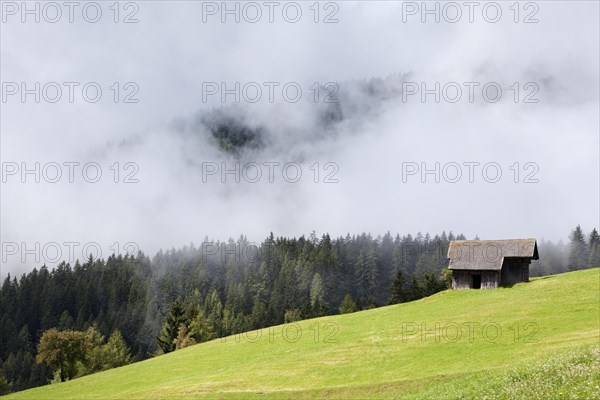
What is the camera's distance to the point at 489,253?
252 feet

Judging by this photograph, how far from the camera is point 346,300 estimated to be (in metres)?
163

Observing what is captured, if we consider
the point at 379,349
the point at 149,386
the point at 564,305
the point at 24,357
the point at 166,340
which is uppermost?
the point at 564,305

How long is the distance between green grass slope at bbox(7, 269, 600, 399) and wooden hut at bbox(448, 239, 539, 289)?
11.2 feet

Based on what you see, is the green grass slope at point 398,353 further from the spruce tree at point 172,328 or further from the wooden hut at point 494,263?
the spruce tree at point 172,328

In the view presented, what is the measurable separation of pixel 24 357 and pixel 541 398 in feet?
696

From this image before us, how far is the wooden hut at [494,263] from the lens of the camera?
75.1m

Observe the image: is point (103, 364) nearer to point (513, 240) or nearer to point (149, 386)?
point (149, 386)

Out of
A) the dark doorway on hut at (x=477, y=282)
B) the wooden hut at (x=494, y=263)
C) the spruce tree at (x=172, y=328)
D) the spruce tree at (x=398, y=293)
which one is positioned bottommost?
the spruce tree at (x=172, y=328)

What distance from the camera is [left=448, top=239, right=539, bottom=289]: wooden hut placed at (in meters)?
75.1

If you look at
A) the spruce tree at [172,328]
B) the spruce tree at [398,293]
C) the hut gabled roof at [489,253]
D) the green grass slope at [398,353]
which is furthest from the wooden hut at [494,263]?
the spruce tree at [172,328]

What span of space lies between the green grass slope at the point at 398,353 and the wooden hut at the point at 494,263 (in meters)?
3.41

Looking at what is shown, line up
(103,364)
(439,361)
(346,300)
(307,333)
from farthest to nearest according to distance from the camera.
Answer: (346,300) → (103,364) → (307,333) → (439,361)

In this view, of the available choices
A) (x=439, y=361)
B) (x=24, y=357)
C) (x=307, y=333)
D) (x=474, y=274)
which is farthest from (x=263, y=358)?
(x=24, y=357)

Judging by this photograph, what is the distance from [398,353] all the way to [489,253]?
35.4 m
